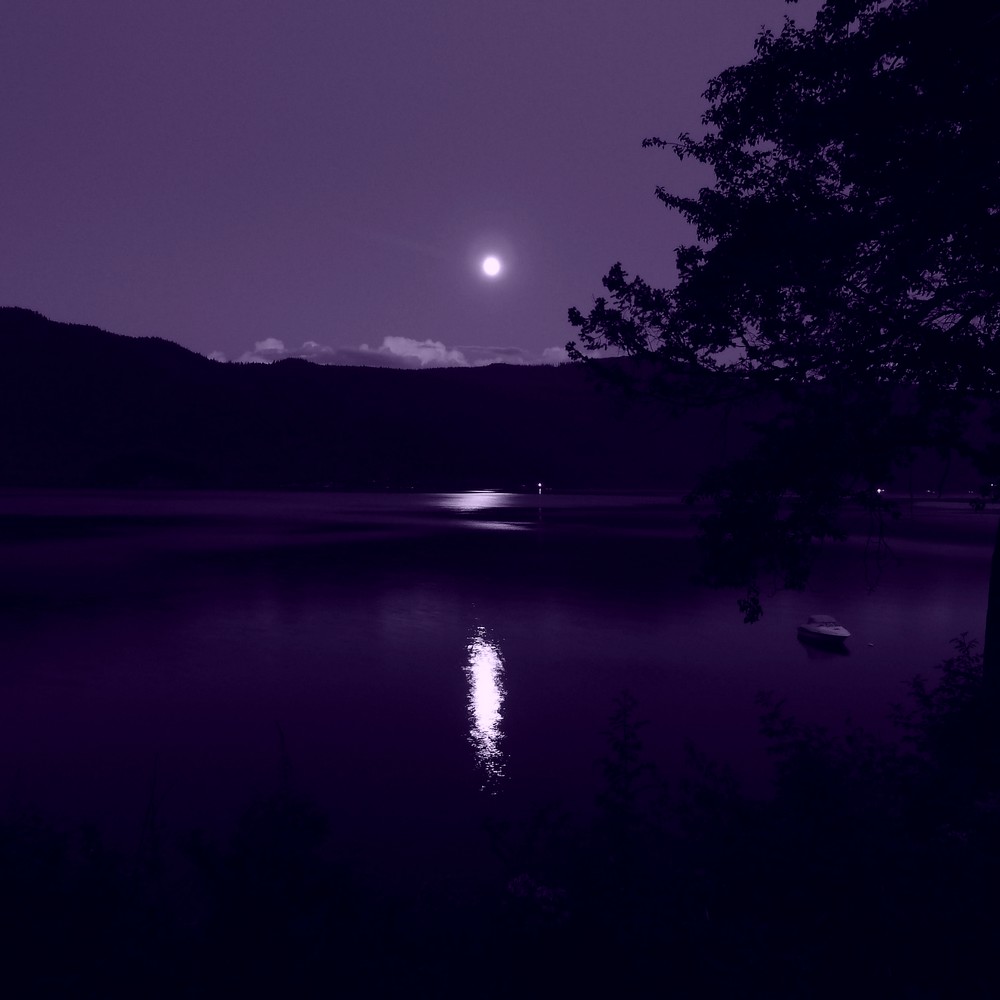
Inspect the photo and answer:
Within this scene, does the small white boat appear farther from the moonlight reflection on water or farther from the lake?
the moonlight reflection on water

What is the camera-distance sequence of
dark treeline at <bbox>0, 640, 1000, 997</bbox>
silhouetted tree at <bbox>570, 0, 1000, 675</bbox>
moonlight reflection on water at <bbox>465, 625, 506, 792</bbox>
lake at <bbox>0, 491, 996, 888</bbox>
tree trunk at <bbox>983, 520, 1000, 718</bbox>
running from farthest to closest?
moonlight reflection on water at <bbox>465, 625, 506, 792</bbox>, lake at <bbox>0, 491, 996, 888</bbox>, tree trunk at <bbox>983, 520, 1000, 718</bbox>, silhouetted tree at <bbox>570, 0, 1000, 675</bbox>, dark treeline at <bbox>0, 640, 1000, 997</bbox>

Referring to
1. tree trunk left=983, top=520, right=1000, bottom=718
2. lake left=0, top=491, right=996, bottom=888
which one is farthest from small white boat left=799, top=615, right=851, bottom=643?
tree trunk left=983, top=520, right=1000, bottom=718

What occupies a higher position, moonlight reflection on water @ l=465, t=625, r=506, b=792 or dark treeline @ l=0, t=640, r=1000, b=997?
dark treeline @ l=0, t=640, r=1000, b=997

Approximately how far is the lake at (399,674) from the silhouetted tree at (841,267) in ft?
9.15

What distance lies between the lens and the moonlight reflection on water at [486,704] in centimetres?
1667

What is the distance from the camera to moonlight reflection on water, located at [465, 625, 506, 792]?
16.7m

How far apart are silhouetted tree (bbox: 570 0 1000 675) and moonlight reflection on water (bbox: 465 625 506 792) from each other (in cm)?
811

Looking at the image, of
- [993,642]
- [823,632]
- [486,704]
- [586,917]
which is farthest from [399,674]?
[586,917]

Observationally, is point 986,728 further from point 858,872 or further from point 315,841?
point 315,841

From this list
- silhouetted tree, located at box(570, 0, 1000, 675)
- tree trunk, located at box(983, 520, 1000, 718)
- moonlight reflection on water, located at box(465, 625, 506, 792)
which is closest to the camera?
silhouetted tree, located at box(570, 0, 1000, 675)

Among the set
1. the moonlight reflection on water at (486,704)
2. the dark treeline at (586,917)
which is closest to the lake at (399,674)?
the moonlight reflection on water at (486,704)

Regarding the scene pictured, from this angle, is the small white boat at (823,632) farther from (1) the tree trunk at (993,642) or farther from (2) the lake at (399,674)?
(1) the tree trunk at (993,642)

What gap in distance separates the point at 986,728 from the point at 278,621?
1133 inches

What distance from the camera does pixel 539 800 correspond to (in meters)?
14.4
